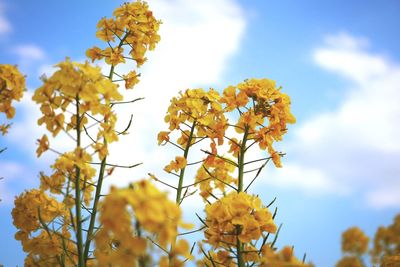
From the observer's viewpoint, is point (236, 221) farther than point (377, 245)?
No

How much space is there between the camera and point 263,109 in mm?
3656

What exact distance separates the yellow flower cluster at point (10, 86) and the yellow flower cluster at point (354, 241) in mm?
3568

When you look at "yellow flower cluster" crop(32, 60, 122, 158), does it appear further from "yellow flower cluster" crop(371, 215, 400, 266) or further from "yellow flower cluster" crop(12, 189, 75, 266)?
"yellow flower cluster" crop(371, 215, 400, 266)

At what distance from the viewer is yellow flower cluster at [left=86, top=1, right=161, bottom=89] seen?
4145 mm

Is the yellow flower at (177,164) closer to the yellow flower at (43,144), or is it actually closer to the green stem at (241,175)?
the green stem at (241,175)

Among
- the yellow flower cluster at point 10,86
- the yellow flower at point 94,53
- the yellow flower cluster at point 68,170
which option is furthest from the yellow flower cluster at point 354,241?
the yellow flower cluster at point 10,86

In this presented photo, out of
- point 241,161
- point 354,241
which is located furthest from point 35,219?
point 354,241

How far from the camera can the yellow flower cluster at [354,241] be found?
4.38m

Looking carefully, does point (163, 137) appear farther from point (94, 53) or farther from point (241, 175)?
point (94, 53)

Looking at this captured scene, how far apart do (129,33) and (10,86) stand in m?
1.54

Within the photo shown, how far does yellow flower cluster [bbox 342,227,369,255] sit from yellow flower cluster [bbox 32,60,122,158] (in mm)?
3003

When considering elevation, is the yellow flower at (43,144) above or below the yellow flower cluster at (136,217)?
above

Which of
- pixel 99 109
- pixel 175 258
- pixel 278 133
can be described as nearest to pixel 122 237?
pixel 175 258

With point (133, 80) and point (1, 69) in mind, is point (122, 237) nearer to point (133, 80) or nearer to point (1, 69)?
point (1, 69)
